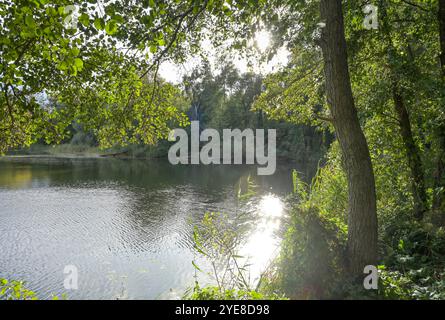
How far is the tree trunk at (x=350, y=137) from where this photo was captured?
4.06 m

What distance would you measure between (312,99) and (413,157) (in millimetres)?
2559

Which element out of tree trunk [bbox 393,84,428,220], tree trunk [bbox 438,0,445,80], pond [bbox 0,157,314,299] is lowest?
pond [bbox 0,157,314,299]

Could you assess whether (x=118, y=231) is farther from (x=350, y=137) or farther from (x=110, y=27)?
(x=110, y=27)

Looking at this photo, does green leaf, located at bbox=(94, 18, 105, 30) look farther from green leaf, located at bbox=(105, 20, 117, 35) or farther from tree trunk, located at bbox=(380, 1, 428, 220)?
tree trunk, located at bbox=(380, 1, 428, 220)

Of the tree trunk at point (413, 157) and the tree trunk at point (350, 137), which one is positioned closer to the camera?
the tree trunk at point (350, 137)

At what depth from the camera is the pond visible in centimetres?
834

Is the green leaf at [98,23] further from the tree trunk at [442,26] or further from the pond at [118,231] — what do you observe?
the tree trunk at [442,26]

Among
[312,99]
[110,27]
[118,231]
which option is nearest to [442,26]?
[312,99]

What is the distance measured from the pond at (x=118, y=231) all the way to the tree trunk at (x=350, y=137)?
4.58 ft

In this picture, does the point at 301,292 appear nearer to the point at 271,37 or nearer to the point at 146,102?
the point at 146,102

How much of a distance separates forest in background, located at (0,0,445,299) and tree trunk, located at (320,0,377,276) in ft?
0.04

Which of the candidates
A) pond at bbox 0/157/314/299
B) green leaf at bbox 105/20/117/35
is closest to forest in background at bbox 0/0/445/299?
green leaf at bbox 105/20/117/35

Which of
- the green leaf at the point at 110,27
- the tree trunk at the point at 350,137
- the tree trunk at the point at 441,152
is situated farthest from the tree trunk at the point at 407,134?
the green leaf at the point at 110,27
